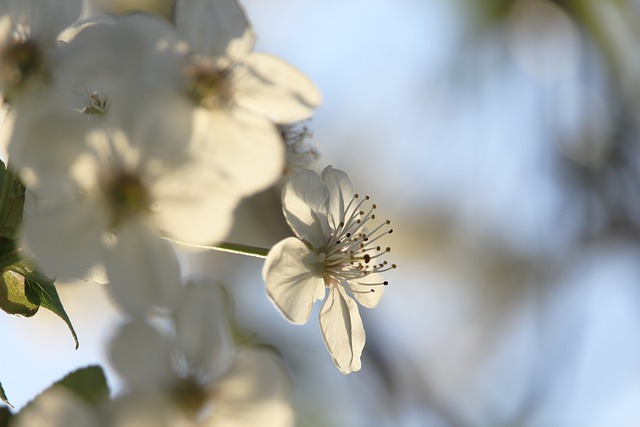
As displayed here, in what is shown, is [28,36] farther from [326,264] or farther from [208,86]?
[326,264]

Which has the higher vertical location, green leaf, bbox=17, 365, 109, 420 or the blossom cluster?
the blossom cluster

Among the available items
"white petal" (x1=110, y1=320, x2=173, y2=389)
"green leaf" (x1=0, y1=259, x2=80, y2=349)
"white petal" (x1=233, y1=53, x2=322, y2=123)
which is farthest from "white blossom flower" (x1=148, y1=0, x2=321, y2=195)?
"green leaf" (x1=0, y1=259, x2=80, y2=349)

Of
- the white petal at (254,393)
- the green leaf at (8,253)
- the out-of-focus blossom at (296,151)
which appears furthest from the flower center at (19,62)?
the out-of-focus blossom at (296,151)

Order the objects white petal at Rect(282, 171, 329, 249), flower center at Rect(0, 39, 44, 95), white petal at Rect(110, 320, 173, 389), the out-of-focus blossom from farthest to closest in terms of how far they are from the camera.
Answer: the out-of-focus blossom
white petal at Rect(282, 171, 329, 249)
flower center at Rect(0, 39, 44, 95)
white petal at Rect(110, 320, 173, 389)

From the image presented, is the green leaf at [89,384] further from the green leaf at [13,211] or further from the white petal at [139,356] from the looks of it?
the green leaf at [13,211]

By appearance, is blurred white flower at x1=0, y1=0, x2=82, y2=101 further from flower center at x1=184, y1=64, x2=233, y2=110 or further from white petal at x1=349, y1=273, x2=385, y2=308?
white petal at x1=349, y1=273, x2=385, y2=308

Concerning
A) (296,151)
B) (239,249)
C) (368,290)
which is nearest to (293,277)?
(239,249)

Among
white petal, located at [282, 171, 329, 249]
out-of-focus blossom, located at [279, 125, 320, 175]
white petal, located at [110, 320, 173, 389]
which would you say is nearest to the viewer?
white petal, located at [110, 320, 173, 389]
